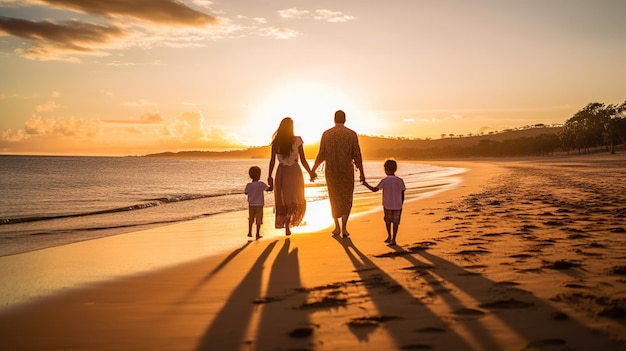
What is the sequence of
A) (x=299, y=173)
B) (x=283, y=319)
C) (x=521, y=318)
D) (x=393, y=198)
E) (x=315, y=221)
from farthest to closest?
(x=315, y=221)
(x=299, y=173)
(x=393, y=198)
(x=283, y=319)
(x=521, y=318)

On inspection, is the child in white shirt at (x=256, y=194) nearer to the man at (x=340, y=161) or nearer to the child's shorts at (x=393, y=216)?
the man at (x=340, y=161)

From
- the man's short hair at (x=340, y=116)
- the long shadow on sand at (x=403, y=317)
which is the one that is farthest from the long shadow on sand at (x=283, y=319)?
the man's short hair at (x=340, y=116)

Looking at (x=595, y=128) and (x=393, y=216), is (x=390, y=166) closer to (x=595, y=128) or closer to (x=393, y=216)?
(x=393, y=216)

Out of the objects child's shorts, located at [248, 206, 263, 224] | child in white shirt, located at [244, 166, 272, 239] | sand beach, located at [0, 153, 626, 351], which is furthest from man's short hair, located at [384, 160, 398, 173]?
child's shorts, located at [248, 206, 263, 224]

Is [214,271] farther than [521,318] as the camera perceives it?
Yes

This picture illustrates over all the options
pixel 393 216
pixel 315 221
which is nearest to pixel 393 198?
pixel 393 216

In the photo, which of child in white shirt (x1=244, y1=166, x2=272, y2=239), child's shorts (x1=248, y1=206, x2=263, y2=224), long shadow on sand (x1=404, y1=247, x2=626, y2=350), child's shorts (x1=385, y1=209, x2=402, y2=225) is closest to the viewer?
long shadow on sand (x1=404, y1=247, x2=626, y2=350)

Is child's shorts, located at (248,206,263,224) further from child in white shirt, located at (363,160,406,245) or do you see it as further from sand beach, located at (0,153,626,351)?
child in white shirt, located at (363,160,406,245)

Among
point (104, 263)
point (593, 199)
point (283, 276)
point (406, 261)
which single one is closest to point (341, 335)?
point (283, 276)

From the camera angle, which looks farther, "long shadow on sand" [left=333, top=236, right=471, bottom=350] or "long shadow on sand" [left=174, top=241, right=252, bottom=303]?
"long shadow on sand" [left=174, top=241, right=252, bottom=303]

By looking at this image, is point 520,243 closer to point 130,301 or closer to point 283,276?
point 283,276

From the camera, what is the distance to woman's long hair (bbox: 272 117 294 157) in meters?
9.08

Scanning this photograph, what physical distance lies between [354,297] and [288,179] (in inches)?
198

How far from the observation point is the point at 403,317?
3.78 m
